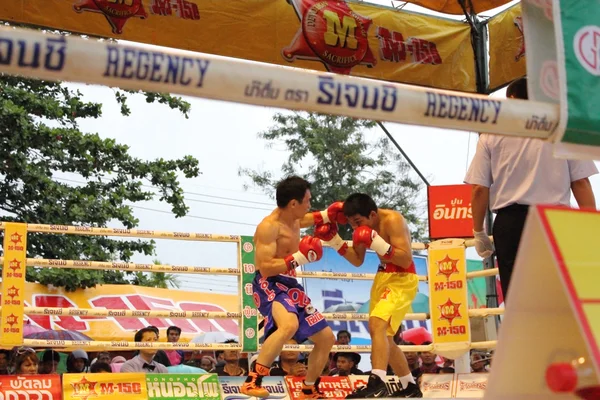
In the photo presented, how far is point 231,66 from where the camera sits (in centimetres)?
210

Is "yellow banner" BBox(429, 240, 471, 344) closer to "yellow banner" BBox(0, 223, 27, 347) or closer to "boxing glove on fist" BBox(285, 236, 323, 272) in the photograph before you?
"boxing glove on fist" BBox(285, 236, 323, 272)

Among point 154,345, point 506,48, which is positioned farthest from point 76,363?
point 506,48

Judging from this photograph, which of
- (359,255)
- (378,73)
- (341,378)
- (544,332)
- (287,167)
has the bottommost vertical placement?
(341,378)

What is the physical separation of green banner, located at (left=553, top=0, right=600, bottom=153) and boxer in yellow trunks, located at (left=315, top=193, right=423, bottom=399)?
8.89 feet

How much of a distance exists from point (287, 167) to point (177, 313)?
73.0 ft

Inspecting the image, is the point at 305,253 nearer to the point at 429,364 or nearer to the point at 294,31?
the point at 294,31

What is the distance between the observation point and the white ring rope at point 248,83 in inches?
74.3

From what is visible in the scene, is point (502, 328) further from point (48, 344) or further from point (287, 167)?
point (287, 167)

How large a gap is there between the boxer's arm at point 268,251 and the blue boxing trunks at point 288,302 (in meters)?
0.08

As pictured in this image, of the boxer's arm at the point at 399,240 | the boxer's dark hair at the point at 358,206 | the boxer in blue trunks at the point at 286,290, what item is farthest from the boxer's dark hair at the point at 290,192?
the boxer's arm at the point at 399,240

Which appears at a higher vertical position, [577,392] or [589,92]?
[589,92]

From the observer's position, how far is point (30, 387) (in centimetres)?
493

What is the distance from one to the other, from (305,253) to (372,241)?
17.4 inches

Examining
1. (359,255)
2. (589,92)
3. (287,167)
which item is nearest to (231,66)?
(589,92)
